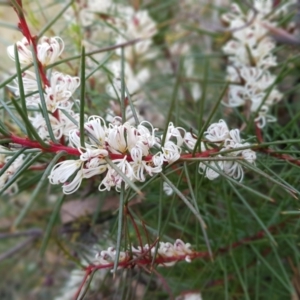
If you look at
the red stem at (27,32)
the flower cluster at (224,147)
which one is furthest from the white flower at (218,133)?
the red stem at (27,32)

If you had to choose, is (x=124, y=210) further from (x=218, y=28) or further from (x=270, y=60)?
(x=218, y=28)

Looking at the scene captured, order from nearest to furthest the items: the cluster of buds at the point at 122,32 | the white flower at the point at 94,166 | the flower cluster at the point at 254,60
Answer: the white flower at the point at 94,166 < the flower cluster at the point at 254,60 < the cluster of buds at the point at 122,32

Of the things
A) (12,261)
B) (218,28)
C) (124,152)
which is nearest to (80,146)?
(124,152)

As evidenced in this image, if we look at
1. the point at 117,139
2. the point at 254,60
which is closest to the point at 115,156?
the point at 117,139

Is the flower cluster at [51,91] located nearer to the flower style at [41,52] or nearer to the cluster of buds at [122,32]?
the flower style at [41,52]

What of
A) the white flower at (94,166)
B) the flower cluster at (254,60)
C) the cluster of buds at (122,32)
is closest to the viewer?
the white flower at (94,166)

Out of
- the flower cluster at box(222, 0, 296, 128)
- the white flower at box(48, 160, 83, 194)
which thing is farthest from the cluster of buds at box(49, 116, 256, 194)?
the flower cluster at box(222, 0, 296, 128)

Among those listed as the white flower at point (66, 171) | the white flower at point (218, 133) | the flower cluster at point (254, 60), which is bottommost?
the white flower at point (66, 171)
